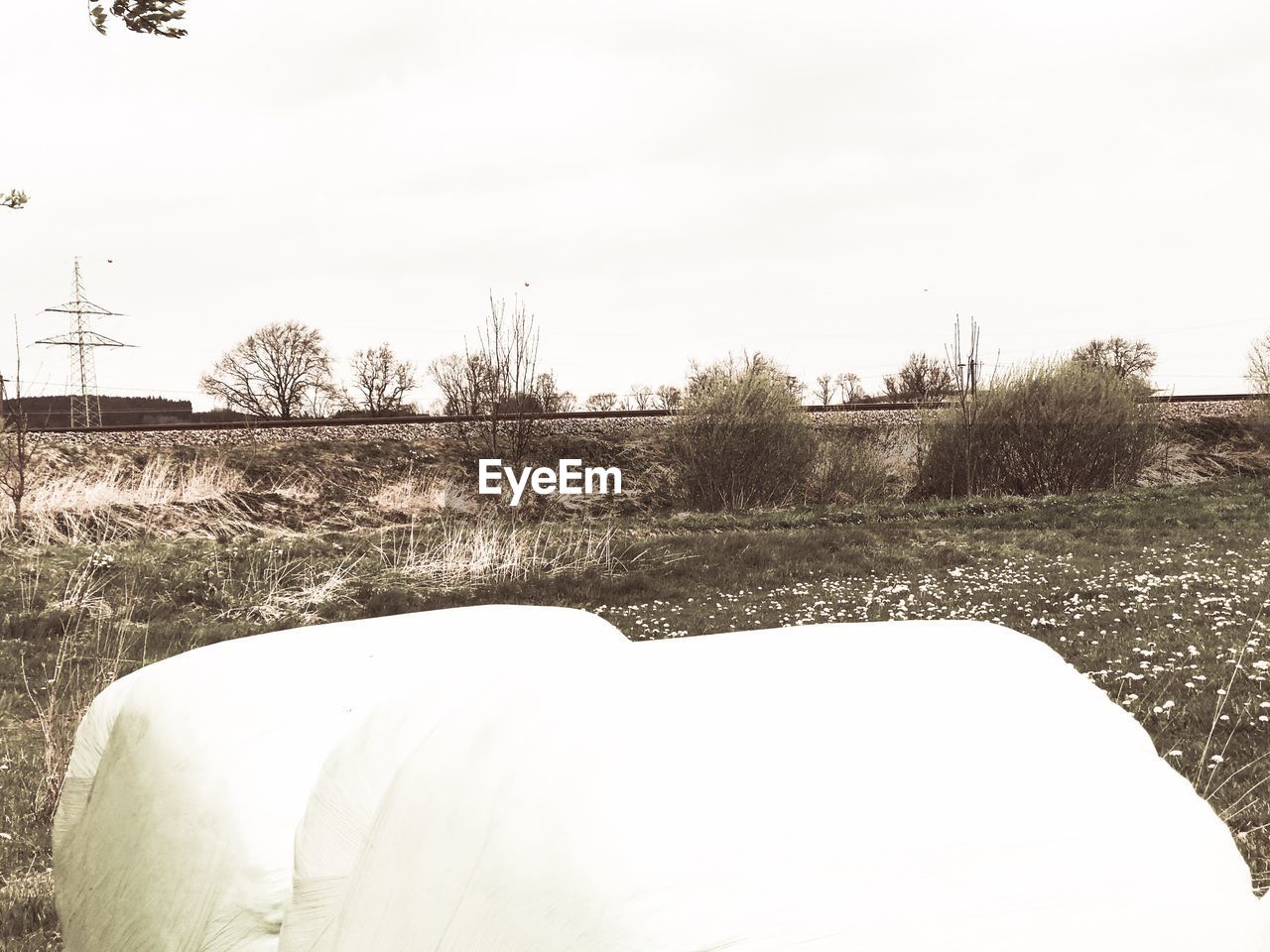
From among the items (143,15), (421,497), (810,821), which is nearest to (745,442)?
(421,497)

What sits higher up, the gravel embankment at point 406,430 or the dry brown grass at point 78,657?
the gravel embankment at point 406,430

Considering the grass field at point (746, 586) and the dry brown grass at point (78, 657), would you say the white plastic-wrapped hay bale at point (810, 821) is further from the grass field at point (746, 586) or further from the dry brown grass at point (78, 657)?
the dry brown grass at point (78, 657)

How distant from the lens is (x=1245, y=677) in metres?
7.65

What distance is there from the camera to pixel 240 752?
6.14ft

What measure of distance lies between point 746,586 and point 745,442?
1079 centimetres

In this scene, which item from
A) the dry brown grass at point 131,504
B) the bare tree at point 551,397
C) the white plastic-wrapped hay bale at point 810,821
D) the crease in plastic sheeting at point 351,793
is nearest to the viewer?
the white plastic-wrapped hay bale at point 810,821

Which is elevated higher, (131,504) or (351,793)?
(351,793)

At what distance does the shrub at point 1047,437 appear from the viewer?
25297 millimetres

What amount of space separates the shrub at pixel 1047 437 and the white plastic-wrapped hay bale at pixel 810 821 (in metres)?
25.7

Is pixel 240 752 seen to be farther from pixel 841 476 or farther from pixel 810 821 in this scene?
pixel 841 476

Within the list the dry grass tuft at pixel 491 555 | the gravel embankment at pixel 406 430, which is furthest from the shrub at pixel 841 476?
the dry grass tuft at pixel 491 555

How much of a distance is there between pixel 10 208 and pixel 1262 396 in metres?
39.4

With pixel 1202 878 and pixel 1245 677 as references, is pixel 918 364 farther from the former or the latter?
pixel 1202 878

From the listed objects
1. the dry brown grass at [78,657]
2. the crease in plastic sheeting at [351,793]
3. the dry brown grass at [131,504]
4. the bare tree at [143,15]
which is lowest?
Answer: the dry brown grass at [78,657]
